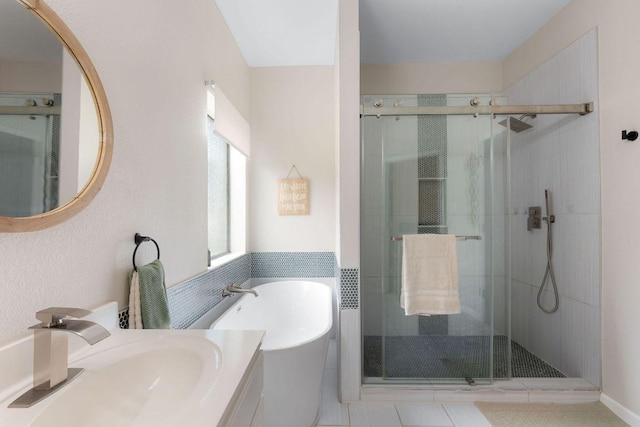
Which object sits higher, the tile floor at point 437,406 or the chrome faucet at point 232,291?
the chrome faucet at point 232,291

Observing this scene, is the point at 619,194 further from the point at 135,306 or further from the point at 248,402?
the point at 135,306

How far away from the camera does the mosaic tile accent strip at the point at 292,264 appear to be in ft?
9.55

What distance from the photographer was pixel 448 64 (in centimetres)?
288

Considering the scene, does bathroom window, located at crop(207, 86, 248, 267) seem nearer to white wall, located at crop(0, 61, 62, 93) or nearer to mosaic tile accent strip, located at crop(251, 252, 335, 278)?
mosaic tile accent strip, located at crop(251, 252, 335, 278)

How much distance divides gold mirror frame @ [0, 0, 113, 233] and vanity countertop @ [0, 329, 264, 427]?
1.11ft

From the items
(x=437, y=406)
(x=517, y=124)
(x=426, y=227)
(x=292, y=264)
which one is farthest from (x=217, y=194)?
(x=517, y=124)

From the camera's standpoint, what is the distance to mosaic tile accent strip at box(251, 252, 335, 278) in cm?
291

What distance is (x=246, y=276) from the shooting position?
2.80 meters

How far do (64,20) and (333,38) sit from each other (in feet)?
6.85

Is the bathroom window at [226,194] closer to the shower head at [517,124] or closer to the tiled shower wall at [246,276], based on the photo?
the tiled shower wall at [246,276]

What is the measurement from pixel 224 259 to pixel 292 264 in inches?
28.2

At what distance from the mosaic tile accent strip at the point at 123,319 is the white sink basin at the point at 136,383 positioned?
0.28m

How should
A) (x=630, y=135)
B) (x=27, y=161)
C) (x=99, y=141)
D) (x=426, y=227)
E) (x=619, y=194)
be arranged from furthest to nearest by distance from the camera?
1. (x=426, y=227)
2. (x=619, y=194)
3. (x=630, y=135)
4. (x=99, y=141)
5. (x=27, y=161)

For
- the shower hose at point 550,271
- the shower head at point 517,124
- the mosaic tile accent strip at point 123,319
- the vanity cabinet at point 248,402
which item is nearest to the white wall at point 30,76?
the mosaic tile accent strip at point 123,319
